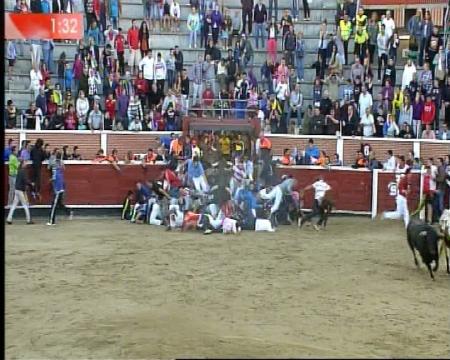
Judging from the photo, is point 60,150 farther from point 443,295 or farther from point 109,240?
point 443,295

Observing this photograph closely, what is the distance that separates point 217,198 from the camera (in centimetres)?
1877

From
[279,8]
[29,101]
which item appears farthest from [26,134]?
[279,8]

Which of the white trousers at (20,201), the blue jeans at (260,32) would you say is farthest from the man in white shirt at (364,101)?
the white trousers at (20,201)

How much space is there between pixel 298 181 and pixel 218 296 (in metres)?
9.24

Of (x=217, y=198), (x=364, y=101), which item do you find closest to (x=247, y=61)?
(x=364, y=101)

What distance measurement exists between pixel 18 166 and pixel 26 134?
4.84ft

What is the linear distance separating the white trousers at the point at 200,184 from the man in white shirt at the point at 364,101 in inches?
177

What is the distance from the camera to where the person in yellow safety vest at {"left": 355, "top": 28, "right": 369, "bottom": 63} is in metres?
23.7

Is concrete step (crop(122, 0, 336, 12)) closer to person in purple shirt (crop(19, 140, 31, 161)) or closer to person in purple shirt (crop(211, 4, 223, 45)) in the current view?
person in purple shirt (crop(211, 4, 223, 45))

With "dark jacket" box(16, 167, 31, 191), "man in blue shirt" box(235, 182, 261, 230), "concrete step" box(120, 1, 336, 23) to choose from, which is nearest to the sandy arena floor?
"man in blue shirt" box(235, 182, 261, 230)

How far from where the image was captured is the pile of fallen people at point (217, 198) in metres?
17.8

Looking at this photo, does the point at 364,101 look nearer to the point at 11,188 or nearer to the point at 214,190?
the point at 214,190
